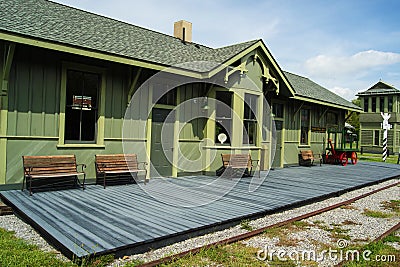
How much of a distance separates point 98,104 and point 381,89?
32232mm

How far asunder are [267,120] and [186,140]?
4.26 m

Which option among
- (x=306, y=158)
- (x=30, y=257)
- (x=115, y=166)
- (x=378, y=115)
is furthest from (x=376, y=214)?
(x=378, y=115)

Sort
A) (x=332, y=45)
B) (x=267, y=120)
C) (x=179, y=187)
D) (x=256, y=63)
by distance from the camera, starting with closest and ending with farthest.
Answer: (x=179, y=187) < (x=256, y=63) < (x=267, y=120) < (x=332, y=45)

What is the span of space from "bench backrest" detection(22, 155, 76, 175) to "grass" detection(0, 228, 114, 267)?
8.89ft

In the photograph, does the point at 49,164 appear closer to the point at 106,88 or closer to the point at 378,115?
the point at 106,88

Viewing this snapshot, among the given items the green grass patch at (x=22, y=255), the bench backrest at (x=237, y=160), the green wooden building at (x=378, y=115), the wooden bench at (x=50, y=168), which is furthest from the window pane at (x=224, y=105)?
the green wooden building at (x=378, y=115)

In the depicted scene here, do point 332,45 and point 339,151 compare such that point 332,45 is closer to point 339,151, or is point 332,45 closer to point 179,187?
point 339,151

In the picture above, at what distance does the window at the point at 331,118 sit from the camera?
1699 cm

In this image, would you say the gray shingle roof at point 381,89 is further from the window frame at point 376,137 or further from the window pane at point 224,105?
the window pane at point 224,105

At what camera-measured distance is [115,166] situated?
8.23m

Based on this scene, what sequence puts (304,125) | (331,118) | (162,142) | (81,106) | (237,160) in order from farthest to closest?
(331,118) → (304,125) → (237,160) → (162,142) → (81,106)

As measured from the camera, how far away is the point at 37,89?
7.22 meters

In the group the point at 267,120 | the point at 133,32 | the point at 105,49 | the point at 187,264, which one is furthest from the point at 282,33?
the point at 187,264

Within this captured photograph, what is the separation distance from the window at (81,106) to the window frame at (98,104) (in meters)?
0.08
